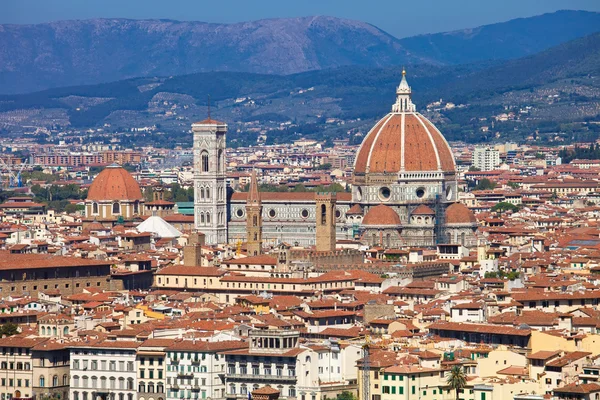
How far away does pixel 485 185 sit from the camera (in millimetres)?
184875

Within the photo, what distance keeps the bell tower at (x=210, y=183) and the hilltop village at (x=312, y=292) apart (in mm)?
134

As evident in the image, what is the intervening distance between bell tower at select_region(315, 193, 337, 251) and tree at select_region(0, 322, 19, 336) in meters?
37.2

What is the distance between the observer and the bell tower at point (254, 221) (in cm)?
10774

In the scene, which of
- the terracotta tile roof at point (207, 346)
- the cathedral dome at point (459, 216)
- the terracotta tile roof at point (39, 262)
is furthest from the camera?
the cathedral dome at point (459, 216)

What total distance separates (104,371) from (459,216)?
192ft

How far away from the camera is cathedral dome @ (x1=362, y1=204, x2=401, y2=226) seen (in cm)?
12162

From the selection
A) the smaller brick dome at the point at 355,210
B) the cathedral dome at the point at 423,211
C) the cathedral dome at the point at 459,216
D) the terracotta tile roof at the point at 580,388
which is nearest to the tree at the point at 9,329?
the terracotta tile roof at the point at 580,388

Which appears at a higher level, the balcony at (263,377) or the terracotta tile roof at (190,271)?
the terracotta tile roof at (190,271)

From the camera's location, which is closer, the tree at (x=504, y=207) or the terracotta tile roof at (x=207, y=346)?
the terracotta tile roof at (x=207, y=346)

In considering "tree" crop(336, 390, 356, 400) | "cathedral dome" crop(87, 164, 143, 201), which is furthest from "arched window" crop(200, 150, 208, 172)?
"tree" crop(336, 390, 356, 400)

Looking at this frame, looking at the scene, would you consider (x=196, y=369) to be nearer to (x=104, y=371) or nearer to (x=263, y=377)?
(x=263, y=377)

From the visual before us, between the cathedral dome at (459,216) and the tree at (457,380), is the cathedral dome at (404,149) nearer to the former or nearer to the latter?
the cathedral dome at (459,216)

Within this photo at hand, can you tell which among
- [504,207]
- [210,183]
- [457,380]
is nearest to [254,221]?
[210,183]

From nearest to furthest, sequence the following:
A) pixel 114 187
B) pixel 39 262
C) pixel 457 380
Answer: pixel 457 380, pixel 39 262, pixel 114 187
